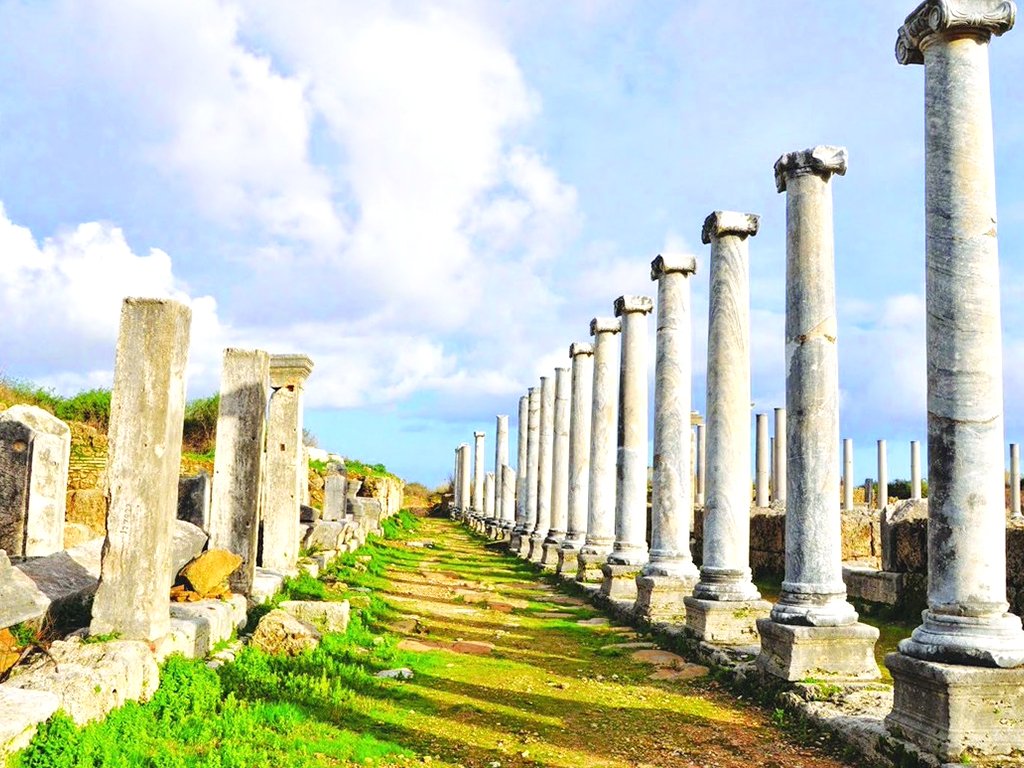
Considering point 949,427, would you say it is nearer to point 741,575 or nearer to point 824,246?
point 824,246

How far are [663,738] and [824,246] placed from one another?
4677mm

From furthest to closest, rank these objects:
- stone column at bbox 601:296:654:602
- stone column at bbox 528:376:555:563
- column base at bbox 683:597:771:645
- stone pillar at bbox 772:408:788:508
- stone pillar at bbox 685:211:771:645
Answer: stone pillar at bbox 772:408:788:508
stone column at bbox 528:376:555:563
stone column at bbox 601:296:654:602
stone pillar at bbox 685:211:771:645
column base at bbox 683:597:771:645

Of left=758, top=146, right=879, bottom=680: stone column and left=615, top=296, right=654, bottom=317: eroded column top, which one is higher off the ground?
left=615, top=296, right=654, bottom=317: eroded column top

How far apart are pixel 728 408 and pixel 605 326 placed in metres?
7.19

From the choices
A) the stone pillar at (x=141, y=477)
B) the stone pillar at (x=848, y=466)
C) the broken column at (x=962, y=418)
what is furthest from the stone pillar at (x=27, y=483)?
the stone pillar at (x=848, y=466)

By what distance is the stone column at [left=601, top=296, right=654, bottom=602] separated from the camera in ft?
48.8

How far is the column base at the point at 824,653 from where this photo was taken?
7828mm

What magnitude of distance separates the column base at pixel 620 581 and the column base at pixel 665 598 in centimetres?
196

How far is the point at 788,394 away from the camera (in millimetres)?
8711

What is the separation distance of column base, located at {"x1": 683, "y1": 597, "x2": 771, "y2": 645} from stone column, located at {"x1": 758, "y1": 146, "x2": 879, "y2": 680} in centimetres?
145

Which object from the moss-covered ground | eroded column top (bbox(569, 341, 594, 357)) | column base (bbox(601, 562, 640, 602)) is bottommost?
the moss-covered ground

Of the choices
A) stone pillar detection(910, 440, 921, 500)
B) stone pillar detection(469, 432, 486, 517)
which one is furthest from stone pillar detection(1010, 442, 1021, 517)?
stone pillar detection(469, 432, 486, 517)

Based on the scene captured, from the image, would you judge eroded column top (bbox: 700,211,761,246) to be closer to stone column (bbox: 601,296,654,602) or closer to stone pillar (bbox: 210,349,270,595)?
stone column (bbox: 601,296,654,602)

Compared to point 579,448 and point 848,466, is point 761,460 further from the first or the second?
point 579,448
